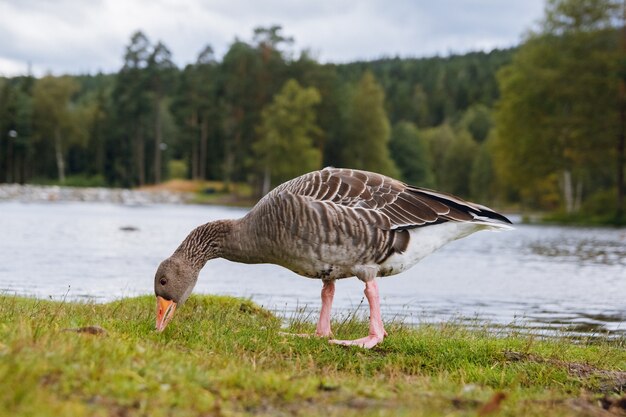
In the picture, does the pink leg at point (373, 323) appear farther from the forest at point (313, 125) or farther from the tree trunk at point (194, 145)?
the tree trunk at point (194, 145)

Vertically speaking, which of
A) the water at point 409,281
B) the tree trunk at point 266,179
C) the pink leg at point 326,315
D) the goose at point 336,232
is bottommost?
the water at point 409,281

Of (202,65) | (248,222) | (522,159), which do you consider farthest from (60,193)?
(248,222)

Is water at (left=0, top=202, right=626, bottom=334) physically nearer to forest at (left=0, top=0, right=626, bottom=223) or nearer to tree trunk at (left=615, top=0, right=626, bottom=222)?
tree trunk at (left=615, top=0, right=626, bottom=222)

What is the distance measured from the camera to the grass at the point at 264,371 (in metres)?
5.44

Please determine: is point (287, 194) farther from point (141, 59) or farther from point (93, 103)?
point (93, 103)

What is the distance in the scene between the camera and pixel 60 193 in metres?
102

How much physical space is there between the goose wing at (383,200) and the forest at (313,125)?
55.8m

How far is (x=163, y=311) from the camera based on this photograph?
9.43 meters

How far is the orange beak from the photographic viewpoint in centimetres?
927

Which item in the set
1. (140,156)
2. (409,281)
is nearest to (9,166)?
(140,156)

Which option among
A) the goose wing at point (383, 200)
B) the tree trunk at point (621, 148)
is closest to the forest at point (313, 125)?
the tree trunk at point (621, 148)

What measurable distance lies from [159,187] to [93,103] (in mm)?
40602

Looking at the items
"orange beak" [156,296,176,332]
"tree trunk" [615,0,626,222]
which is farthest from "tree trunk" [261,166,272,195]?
"orange beak" [156,296,176,332]

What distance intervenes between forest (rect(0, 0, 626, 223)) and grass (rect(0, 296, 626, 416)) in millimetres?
56101
